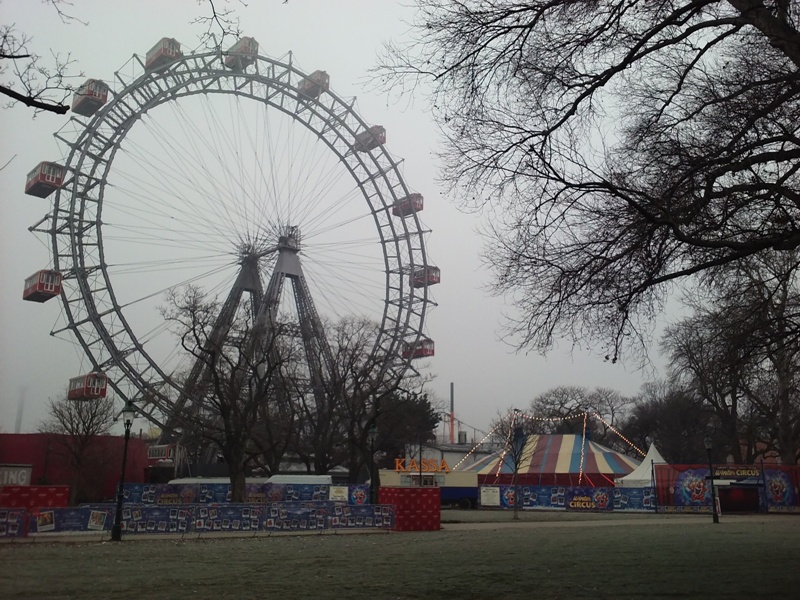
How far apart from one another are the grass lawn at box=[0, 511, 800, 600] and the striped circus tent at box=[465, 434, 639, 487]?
27.8 m

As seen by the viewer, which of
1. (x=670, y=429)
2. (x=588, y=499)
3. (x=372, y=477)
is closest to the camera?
(x=372, y=477)

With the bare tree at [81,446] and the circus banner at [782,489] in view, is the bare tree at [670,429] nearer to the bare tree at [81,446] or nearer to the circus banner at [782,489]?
the circus banner at [782,489]

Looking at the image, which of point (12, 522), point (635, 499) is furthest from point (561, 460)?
point (12, 522)

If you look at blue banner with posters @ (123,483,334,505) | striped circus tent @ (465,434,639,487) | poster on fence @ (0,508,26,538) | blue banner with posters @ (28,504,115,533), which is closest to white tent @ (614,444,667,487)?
striped circus tent @ (465,434,639,487)

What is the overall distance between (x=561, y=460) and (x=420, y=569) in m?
36.4

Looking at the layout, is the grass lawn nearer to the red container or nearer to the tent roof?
the red container

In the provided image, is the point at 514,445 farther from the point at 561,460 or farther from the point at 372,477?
the point at 372,477

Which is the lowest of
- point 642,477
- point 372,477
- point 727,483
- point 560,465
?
point 727,483

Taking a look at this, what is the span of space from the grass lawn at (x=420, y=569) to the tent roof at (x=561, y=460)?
28212 millimetres

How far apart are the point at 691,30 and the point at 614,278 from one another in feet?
9.43

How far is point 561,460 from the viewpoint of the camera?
149 feet

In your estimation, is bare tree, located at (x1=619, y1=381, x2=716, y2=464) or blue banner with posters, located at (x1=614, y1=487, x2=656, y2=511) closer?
blue banner with posters, located at (x1=614, y1=487, x2=656, y2=511)

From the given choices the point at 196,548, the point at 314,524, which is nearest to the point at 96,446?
the point at 314,524

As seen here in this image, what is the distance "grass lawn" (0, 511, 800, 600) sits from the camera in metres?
8.23
